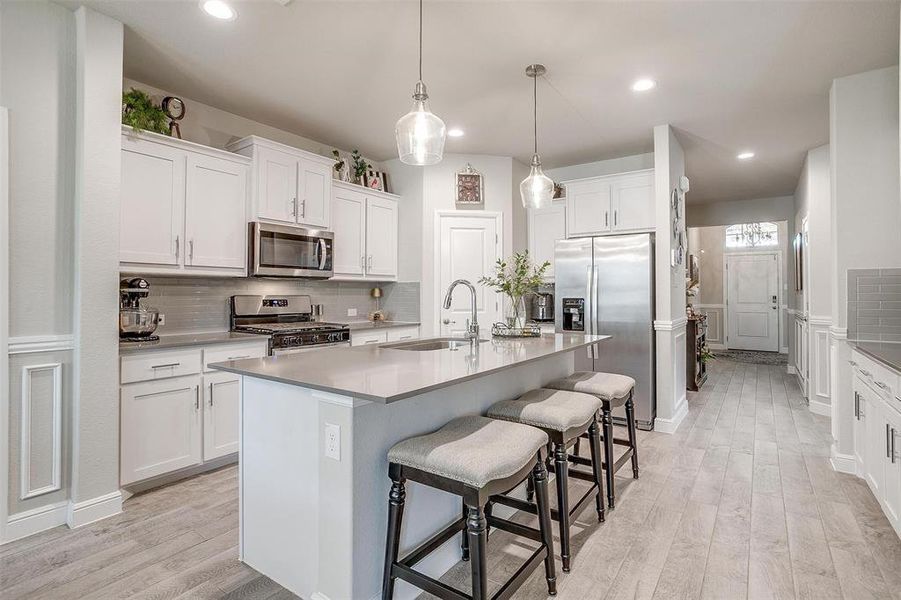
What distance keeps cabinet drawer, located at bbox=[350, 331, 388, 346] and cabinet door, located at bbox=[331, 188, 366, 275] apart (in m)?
0.65

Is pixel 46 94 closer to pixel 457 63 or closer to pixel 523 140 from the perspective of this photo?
pixel 457 63

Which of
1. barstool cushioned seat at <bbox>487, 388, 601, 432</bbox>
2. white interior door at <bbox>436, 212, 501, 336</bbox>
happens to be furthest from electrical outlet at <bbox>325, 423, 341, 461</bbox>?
white interior door at <bbox>436, 212, 501, 336</bbox>

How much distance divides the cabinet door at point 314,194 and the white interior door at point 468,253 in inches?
49.7

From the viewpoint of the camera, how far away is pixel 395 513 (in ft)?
5.42

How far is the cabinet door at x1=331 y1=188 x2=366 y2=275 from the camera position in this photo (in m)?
4.41

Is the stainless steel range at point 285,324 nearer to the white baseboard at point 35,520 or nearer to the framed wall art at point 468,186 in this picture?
the white baseboard at point 35,520

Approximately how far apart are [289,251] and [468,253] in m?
1.88

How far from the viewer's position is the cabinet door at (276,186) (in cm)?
365

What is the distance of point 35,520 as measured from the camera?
2.38 meters

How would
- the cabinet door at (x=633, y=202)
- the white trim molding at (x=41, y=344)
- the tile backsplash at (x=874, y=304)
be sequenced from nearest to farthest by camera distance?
the white trim molding at (x=41, y=344)
the tile backsplash at (x=874, y=304)
the cabinet door at (x=633, y=202)

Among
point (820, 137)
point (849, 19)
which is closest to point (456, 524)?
point (849, 19)

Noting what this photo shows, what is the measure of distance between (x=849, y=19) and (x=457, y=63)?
2.14m

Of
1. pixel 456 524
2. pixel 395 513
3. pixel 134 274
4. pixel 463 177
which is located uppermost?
pixel 463 177

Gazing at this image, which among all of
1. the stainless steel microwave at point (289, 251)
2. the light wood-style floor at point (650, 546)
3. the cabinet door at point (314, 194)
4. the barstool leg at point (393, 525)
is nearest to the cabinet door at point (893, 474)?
the light wood-style floor at point (650, 546)
